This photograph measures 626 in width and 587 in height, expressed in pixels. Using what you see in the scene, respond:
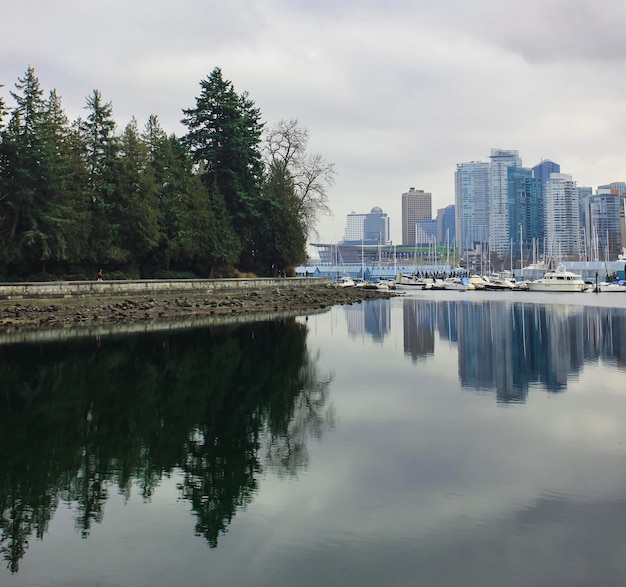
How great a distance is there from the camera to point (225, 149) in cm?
7012

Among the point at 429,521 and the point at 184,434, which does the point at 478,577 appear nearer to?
the point at 429,521

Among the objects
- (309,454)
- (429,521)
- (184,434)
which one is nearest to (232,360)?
(184,434)

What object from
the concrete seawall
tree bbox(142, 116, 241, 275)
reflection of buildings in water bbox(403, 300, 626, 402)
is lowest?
reflection of buildings in water bbox(403, 300, 626, 402)

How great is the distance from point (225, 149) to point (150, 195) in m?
14.5

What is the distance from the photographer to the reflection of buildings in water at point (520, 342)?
23.1 meters

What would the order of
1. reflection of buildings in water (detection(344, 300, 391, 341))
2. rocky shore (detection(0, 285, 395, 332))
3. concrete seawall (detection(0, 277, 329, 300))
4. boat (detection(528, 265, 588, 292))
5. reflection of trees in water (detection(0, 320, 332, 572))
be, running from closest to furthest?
1. reflection of trees in water (detection(0, 320, 332, 572))
2. reflection of buildings in water (detection(344, 300, 391, 341))
3. rocky shore (detection(0, 285, 395, 332))
4. concrete seawall (detection(0, 277, 329, 300))
5. boat (detection(528, 265, 588, 292))

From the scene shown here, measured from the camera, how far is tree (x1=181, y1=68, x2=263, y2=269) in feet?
229

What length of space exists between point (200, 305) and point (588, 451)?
144ft

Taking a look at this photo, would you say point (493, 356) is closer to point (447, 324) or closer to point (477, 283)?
point (447, 324)

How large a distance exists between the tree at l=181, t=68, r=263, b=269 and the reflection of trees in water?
1690 inches

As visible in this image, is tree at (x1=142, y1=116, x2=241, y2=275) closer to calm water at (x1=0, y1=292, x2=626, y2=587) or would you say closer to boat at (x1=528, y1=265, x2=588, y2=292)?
calm water at (x1=0, y1=292, x2=626, y2=587)

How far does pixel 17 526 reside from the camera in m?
9.84

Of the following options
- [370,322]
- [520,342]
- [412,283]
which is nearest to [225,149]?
[370,322]

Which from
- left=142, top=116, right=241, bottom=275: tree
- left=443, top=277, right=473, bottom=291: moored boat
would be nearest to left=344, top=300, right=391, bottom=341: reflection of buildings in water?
left=142, top=116, right=241, bottom=275: tree
